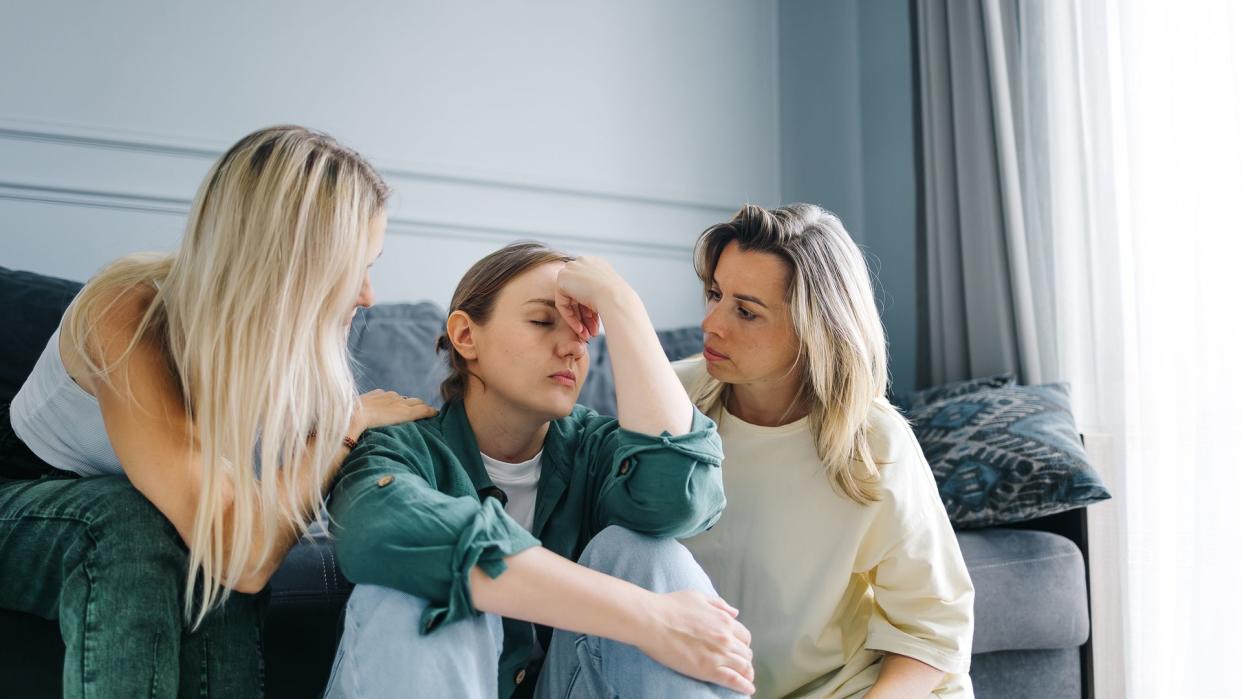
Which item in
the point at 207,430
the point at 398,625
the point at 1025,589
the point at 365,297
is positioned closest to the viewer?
the point at 398,625

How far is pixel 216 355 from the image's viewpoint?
1.07 metres

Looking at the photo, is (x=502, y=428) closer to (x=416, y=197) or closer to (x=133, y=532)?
(x=133, y=532)

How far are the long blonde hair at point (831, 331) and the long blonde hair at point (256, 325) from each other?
1.83ft

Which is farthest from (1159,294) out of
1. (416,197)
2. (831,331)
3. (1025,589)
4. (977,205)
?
(416,197)

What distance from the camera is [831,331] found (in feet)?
4.23

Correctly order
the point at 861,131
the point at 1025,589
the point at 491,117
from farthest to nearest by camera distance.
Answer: the point at 861,131
the point at 491,117
the point at 1025,589

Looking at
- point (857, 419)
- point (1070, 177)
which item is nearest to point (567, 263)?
point (857, 419)

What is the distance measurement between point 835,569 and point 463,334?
0.58 meters

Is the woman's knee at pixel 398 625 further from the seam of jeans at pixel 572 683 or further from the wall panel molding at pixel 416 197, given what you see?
the wall panel molding at pixel 416 197

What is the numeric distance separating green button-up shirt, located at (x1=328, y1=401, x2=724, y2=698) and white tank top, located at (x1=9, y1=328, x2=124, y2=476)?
0.33 meters

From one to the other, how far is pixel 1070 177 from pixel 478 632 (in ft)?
5.90

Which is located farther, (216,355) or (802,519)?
A: (802,519)

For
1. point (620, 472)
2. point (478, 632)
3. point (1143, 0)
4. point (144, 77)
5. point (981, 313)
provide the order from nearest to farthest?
1. point (478, 632)
2. point (620, 472)
3. point (1143, 0)
4. point (144, 77)
5. point (981, 313)

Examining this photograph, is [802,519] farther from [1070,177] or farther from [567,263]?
[1070,177]
